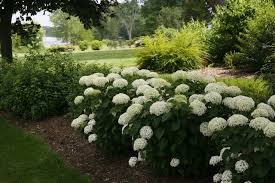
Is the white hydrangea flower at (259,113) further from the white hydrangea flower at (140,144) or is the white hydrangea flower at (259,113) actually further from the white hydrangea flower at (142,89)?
the white hydrangea flower at (142,89)

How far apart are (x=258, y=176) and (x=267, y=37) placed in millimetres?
9138

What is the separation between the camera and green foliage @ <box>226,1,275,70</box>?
12031 millimetres

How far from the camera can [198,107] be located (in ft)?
14.3

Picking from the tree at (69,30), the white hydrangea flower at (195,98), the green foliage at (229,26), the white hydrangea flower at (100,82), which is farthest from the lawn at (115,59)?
the tree at (69,30)

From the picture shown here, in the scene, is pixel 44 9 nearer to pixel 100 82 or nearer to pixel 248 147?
Answer: pixel 100 82

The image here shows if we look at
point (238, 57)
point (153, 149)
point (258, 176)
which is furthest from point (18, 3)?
point (258, 176)

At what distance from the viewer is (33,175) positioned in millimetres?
5617

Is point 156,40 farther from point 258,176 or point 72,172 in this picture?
point 258,176

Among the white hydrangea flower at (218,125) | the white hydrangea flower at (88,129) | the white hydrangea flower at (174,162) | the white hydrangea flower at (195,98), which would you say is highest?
the white hydrangea flower at (195,98)

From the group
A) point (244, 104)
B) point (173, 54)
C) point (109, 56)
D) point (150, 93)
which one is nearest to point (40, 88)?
point (150, 93)

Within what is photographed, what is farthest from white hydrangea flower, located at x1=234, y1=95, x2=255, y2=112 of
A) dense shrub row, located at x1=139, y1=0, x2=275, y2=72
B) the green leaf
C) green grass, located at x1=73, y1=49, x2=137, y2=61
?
green grass, located at x1=73, y1=49, x2=137, y2=61

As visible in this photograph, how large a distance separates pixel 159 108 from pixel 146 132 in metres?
0.26

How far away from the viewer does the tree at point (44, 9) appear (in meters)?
11.1

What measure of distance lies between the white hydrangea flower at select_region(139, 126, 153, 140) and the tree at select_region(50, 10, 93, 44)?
7095 cm
